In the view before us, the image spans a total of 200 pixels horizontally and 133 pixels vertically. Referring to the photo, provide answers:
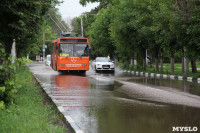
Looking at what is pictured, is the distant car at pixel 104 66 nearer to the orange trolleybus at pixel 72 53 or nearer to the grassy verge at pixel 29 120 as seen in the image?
the orange trolleybus at pixel 72 53

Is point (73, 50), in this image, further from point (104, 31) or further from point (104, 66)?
point (104, 31)

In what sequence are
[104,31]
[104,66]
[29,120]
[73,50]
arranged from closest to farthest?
[29,120]
[73,50]
[104,66]
[104,31]

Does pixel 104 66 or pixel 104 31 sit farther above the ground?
pixel 104 31

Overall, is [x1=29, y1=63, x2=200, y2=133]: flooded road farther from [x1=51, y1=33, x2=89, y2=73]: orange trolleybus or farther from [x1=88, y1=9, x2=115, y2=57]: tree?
[x1=88, y1=9, x2=115, y2=57]: tree

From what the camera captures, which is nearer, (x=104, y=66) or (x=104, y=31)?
(x=104, y=66)

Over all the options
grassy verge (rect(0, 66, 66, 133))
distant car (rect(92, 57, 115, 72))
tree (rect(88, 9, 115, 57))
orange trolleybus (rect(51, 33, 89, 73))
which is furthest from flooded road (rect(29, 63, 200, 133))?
tree (rect(88, 9, 115, 57))

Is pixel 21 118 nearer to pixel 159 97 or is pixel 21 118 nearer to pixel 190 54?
pixel 159 97

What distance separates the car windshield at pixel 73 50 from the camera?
28344 millimetres

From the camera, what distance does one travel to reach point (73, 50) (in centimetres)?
2848

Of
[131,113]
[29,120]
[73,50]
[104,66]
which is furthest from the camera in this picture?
[104,66]

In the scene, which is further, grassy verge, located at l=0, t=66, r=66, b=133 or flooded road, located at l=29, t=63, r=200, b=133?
flooded road, located at l=29, t=63, r=200, b=133

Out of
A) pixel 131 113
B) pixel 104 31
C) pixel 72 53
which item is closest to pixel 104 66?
pixel 72 53

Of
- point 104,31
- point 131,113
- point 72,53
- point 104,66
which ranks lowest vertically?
point 131,113

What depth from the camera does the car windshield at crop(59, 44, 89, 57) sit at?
28344 mm
